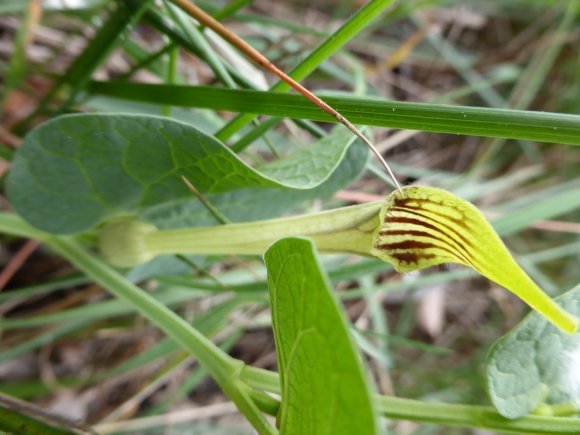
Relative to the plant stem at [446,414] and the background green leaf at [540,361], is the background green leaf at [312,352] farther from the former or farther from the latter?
the background green leaf at [540,361]

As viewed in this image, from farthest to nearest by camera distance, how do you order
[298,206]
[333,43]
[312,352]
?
[298,206]
[333,43]
[312,352]

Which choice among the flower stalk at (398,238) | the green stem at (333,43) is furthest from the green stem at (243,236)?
the green stem at (333,43)

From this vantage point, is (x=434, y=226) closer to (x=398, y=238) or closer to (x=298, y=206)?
(x=398, y=238)

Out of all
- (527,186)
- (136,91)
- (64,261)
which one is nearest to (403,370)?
(527,186)

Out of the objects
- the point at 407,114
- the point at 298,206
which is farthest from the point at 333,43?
the point at 298,206

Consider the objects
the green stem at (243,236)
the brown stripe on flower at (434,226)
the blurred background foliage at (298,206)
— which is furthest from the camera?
the blurred background foliage at (298,206)

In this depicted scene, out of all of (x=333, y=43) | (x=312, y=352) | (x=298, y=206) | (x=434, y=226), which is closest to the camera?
(x=312, y=352)

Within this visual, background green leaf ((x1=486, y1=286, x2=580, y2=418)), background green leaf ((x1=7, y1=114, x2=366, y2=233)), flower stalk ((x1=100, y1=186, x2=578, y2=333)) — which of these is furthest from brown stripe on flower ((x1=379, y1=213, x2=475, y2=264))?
background green leaf ((x1=486, y1=286, x2=580, y2=418))
